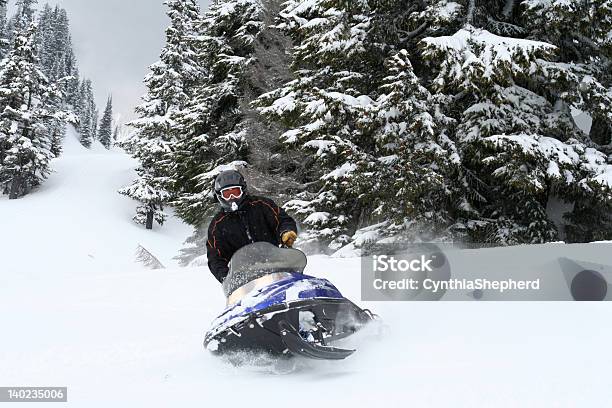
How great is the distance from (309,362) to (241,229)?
1446 mm

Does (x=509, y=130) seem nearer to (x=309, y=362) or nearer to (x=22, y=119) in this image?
(x=309, y=362)

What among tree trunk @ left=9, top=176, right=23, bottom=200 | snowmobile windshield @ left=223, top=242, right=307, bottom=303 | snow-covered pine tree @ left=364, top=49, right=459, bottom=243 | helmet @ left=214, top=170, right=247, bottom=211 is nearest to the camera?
snowmobile windshield @ left=223, top=242, right=307, bottom=303

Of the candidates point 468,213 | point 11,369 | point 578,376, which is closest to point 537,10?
point 468,213

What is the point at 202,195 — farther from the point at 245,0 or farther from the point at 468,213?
the point at 468,213

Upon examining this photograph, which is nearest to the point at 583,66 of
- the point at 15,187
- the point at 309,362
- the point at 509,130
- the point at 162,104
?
the point at 509,130

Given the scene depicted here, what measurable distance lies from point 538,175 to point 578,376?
5929 mm

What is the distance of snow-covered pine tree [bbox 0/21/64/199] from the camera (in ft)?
101

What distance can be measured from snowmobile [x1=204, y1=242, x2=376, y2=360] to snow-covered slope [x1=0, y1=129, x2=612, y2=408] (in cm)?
22

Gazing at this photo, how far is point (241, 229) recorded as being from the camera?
4.60 m

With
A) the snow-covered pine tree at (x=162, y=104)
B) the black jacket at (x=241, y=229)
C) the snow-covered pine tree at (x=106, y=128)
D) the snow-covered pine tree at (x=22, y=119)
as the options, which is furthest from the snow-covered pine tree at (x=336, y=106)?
the snow-covered pine tree at (x=106, y=128)

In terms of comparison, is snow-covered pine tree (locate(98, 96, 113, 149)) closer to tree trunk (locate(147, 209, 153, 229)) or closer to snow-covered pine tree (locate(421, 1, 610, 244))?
tree trunk (locate(147, 209, 153, 229))

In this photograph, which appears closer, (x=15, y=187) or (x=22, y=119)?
(x=15, y=187)

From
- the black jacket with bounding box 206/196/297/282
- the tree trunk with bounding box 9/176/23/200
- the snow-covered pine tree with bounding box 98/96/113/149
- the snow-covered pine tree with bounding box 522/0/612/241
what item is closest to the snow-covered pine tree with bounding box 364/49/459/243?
the snow-covered pine tree with bounding box 522/0/612/241

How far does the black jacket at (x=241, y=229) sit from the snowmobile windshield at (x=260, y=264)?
465 millimetres
